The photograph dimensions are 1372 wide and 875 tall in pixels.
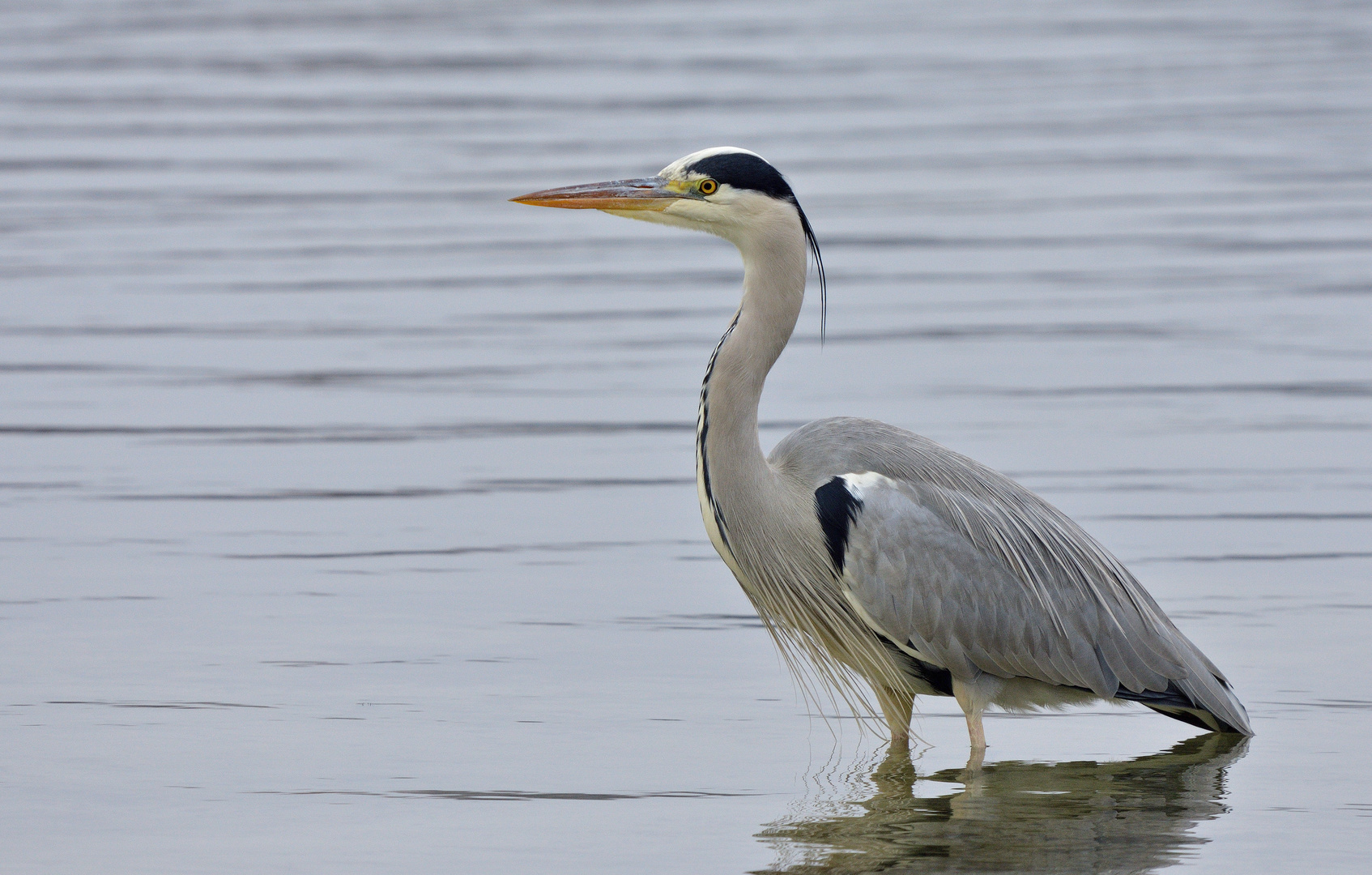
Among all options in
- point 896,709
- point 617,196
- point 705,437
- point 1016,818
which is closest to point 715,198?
point 617,196

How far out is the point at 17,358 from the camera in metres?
11.6

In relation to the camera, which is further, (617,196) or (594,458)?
(594,458)

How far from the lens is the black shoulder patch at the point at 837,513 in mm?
6047

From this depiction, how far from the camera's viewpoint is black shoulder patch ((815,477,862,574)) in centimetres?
605

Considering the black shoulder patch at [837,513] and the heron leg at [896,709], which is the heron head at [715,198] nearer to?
the black shoulder patch at [837,513]

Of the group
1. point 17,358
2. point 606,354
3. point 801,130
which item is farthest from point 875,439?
point 801,130

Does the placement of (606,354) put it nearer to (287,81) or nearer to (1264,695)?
(1264,695)

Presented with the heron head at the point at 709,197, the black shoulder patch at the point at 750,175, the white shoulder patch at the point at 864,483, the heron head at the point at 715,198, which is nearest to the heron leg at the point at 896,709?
the white shoulder patch at the point at 864,483

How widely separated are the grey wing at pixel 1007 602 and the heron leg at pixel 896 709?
0.25 meters

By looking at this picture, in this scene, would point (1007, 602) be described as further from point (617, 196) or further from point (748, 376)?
point (617, 196)

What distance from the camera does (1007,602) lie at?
20.2ft

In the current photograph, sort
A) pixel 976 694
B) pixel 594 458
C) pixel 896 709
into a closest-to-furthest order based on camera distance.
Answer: pixel 976 694, pixel 896 709, pixel 594 458

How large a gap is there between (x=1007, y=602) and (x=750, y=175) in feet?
4.82

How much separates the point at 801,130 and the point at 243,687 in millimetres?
14116
